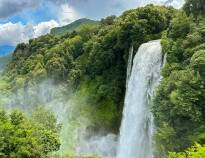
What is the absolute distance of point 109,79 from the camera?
194 feet

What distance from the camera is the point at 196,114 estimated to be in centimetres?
3384

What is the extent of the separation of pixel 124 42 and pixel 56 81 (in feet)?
50.1

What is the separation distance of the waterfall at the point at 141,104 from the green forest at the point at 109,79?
2.64 metres

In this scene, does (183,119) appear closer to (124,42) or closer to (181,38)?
(181,38)

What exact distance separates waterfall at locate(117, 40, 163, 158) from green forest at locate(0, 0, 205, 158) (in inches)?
104

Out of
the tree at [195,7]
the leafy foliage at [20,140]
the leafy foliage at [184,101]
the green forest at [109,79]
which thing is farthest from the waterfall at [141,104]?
the leafy foliage at [20,140]

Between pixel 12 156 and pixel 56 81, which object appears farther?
pixel 56 81

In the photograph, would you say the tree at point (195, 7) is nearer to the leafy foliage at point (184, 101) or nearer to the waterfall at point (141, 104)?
the leafy foliage at point (184, 101)

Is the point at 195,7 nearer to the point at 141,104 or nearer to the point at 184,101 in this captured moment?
the point at 141,104

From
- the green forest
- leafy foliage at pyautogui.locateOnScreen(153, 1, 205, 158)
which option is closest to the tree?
the green forest

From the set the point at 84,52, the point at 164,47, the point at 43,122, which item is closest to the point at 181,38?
the point at 164,47

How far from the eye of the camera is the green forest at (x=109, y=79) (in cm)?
3400

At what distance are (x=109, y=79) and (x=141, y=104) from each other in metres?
12.4

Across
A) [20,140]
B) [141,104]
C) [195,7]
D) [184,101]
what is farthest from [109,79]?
[20,140]
